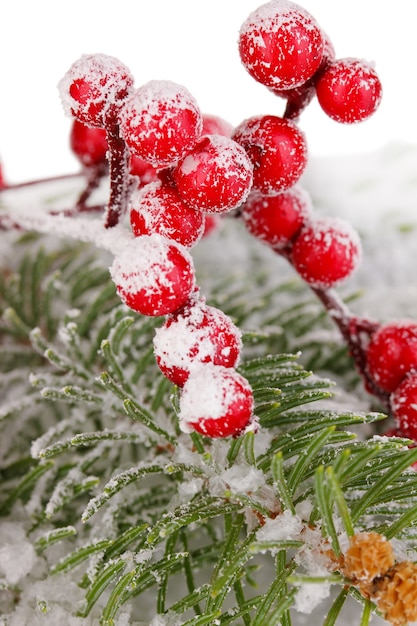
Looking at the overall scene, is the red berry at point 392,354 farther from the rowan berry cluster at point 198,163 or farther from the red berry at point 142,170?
the red berry at point 142,170

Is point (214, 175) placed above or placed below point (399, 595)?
above

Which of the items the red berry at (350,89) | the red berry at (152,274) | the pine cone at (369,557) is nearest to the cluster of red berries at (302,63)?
the red berry at (350,89)

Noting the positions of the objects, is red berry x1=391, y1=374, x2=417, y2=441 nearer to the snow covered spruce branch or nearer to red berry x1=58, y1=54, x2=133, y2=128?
the snow covered spruce branch

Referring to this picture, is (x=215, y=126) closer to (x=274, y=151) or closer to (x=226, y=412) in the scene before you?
(x=274, y=151)

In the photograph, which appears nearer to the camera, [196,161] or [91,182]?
[196,161]

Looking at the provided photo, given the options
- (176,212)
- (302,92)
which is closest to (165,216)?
(176,212)
